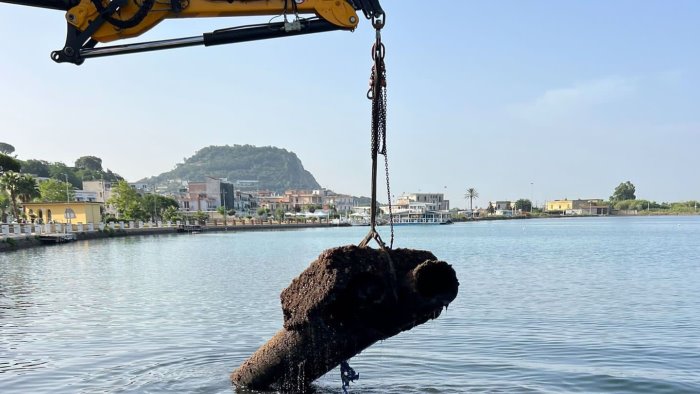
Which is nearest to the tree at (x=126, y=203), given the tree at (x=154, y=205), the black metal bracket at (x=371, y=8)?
the tree at (x=154, y=205)

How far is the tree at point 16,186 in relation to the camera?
265 feet

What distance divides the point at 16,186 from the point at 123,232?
58.7 ft

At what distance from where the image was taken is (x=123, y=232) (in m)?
95.3

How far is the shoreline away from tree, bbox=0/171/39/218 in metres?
10.3

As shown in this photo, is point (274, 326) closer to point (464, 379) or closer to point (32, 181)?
point (464, 379)

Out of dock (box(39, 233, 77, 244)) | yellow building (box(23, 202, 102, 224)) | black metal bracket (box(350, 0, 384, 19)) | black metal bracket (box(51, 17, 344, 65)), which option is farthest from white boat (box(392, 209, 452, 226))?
black metal bracket (box(350, 0, 384, 19))

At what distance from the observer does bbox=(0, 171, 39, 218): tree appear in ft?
265

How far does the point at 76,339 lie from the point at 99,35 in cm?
943

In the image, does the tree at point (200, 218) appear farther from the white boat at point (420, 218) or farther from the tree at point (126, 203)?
the white boat at point (420, 218)

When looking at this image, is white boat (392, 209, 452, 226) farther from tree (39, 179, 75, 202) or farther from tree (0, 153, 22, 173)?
tree (0, 153, 22, 173)

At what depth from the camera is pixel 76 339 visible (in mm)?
15359

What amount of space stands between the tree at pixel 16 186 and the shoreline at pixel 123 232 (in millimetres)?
10303

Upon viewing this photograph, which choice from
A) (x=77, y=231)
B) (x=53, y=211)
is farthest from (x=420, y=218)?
(x=77, y=231)

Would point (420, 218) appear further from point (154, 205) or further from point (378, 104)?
point (378, 104)
